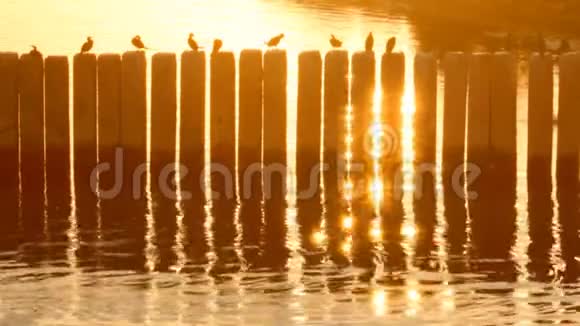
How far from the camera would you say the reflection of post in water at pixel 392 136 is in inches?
709

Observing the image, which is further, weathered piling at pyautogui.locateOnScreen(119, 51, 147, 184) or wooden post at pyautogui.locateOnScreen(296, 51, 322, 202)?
weathered piling at pyautogui.locateOnScreen(119, 51, 147, 184)

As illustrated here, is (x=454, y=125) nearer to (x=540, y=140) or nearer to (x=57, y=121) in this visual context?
(x=540, y=140)

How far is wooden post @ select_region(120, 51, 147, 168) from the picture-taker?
18.4m

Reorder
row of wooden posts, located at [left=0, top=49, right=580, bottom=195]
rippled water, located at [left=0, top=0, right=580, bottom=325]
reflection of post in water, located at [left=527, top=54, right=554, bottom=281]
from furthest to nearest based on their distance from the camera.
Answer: row of wooden posts, located at [left=0, top=49, right=580, bottom=195]
reflection of post in water, located at [left=527, top=54, right=554, bottom=281]
rippled water, located at [left=0, top=0, right=580, bottom=325]

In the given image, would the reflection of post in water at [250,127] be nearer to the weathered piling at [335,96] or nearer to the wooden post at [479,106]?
the weathered piling at [335,96]

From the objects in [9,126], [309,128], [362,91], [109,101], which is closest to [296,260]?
[309,128]

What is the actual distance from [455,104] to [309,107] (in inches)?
60.4

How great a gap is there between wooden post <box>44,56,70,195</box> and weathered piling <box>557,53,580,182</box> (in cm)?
525

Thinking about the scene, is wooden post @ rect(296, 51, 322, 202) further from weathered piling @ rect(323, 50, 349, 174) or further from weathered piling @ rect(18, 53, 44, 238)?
weathered piling @ rect(18, 53, 44, 238)

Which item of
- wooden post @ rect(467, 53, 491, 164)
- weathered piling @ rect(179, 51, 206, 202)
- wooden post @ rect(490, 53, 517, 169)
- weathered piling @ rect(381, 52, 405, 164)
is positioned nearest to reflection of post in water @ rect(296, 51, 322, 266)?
weathered piling @ rect(381, 52, 405, 164)

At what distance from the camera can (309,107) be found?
18.2 metres

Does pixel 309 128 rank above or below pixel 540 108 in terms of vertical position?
below

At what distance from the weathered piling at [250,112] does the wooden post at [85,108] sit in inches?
61.5

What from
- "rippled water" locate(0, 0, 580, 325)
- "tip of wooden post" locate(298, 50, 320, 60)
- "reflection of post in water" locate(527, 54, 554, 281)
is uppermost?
"tip of wooden post" locate(298, 50, 320, 60)
